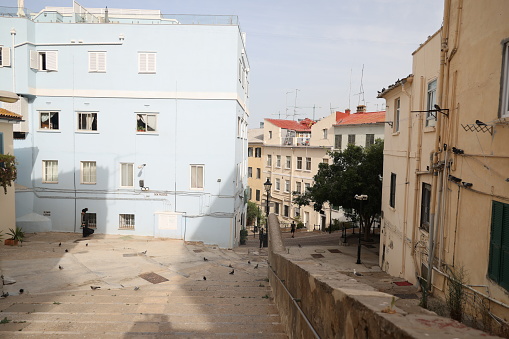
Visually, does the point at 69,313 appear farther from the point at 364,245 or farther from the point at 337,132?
the point at 337,132

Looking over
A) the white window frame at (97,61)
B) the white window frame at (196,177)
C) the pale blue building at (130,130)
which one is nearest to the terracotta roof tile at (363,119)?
the pale blue building at (130,130)

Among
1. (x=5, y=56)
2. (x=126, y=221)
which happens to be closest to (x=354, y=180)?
(x=126, y=221)

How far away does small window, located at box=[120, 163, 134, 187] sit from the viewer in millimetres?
22000

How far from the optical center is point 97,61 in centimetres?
2158

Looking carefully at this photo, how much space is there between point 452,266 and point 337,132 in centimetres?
3358

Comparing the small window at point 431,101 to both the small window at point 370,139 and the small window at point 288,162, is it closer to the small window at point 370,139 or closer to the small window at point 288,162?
the small window at point 370,139

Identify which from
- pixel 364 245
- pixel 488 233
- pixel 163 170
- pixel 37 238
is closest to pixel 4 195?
pixel 37 238

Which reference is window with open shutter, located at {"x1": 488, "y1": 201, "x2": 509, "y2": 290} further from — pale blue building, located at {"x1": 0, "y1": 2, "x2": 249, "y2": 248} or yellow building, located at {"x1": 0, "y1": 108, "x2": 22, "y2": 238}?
yellow building, located at {"x1": 0, "y1": 108, "x2": 22, "y2": 238}

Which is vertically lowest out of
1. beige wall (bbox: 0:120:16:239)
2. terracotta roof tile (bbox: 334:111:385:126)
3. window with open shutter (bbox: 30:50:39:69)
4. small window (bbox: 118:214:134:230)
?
small window (bbox: 118:214:134:230)

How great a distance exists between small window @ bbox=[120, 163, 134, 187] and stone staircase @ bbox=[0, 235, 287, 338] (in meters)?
10.7

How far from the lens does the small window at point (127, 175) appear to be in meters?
22.0

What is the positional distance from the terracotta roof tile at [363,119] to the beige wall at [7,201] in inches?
1173

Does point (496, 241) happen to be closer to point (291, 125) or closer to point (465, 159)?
point (465, 159)

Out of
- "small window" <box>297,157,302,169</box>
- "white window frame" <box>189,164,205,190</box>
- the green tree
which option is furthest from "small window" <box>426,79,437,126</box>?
"small window" <box>297,157,302,169</box>
